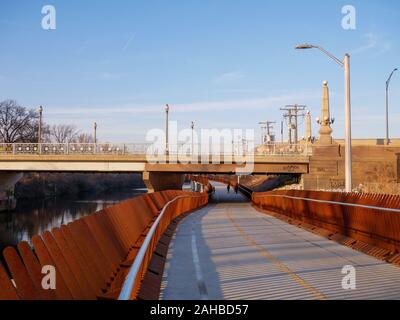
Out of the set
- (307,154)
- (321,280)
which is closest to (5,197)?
(307,154)

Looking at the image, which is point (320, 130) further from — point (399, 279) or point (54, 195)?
Answer: point (54, 195)

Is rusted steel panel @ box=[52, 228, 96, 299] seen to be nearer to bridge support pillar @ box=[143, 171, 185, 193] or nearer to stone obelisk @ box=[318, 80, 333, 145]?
stone obelisk @ box=[318, 80, 333, 145]

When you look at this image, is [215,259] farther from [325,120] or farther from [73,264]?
[325,120]

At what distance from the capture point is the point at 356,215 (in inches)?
585

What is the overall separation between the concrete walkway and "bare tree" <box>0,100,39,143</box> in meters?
88.3

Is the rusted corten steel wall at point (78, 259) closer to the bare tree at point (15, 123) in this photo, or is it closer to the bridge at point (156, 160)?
the bridge at point (156, 160)

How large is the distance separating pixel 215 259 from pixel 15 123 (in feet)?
306

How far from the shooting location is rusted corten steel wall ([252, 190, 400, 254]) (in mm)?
12355

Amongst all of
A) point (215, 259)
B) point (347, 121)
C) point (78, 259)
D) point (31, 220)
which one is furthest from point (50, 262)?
point (31, 220)

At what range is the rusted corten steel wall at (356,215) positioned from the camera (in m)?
12.4

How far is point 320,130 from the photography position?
165 feet

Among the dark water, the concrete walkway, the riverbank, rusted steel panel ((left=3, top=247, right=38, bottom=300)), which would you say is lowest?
the dark water

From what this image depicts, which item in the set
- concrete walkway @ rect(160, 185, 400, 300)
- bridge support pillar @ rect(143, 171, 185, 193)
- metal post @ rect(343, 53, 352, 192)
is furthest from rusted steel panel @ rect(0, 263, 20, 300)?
bridge support pillar @ rect(143, 171, 185, 193)
